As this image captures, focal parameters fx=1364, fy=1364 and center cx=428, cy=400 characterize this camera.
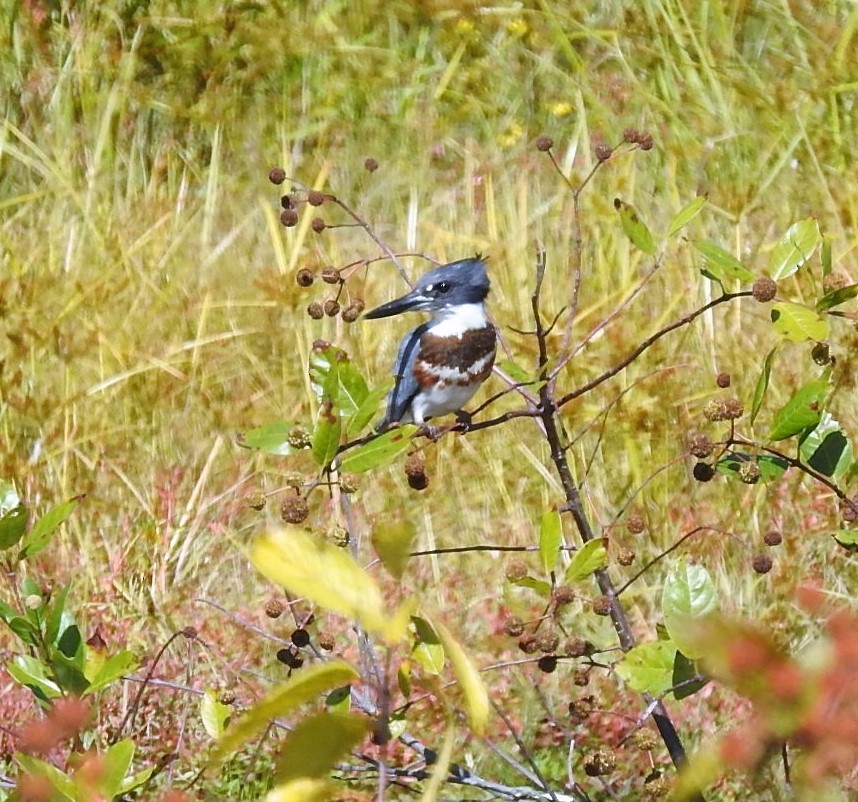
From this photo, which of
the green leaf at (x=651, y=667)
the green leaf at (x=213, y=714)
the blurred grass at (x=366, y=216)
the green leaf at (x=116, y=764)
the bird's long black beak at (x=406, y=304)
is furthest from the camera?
the blurred grass at (x=366, y=216)

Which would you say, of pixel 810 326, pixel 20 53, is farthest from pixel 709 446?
pixel 20 53

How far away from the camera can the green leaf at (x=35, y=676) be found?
1.34 meters

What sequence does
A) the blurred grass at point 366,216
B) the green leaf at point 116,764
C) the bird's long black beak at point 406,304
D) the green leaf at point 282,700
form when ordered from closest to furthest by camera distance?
the green leaf at point 282,700, the green leaf at point 116,764, the bird's long black beak at point 406,304, the blurred grass at point 366,216

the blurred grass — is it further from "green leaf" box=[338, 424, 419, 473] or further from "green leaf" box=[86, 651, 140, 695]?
"green leaf" box=[338, 424, 419, 473]

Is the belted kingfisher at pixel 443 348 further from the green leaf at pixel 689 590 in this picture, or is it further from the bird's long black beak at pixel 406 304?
A: the green leaf at pixel 689 590

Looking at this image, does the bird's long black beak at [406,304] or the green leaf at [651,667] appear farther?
the bird's long black beak at [406,304]

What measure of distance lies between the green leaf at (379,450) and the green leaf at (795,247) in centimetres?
44

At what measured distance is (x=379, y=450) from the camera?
1091 mm

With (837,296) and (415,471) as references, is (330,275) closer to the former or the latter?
(415,471)

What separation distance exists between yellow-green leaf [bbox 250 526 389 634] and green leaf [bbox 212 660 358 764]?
0.09ft

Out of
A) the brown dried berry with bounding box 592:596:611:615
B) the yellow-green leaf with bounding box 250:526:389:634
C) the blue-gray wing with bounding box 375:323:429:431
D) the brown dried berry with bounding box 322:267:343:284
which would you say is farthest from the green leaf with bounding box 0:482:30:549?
the blue-gray wing with bounding box 375:323:429:431

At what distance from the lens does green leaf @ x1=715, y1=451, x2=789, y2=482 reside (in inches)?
52.0

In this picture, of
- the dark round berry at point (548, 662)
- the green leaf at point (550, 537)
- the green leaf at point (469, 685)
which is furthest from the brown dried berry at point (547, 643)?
the green leaf at point (469, 685)

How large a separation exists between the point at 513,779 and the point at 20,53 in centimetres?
316
